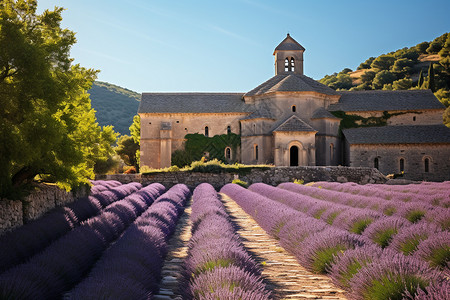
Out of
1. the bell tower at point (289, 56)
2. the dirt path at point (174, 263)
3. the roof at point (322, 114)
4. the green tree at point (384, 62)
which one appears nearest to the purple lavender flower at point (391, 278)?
the dirt path at point (174, 263)

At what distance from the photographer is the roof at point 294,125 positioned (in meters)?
31.2

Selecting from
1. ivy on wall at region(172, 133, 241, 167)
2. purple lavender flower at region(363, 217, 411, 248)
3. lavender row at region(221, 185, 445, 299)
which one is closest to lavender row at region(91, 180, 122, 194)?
lavender row at region(221, 185, 445, 299)

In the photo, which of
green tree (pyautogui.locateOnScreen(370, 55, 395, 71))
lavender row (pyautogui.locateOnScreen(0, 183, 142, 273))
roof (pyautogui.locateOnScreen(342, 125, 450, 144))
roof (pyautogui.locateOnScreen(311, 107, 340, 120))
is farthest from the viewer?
green tree (pyautogui.locateOnScreen(370, 55, 395, 71))

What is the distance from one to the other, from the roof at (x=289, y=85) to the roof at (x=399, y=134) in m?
5.11

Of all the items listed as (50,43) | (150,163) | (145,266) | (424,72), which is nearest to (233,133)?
(150,163)

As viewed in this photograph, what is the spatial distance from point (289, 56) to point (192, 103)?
1177 cm

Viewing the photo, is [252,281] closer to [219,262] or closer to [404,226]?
[219,262]

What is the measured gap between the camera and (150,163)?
35469 millimetres

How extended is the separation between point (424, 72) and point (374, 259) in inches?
3601

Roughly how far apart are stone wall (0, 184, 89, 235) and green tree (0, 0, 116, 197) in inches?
15.2

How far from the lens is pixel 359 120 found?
34781 mm

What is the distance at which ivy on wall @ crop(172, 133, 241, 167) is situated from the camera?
34.8 metres

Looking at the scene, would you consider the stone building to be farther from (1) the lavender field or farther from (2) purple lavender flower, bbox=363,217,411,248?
(2) purple lavender flower, bbox=363,217,411,248

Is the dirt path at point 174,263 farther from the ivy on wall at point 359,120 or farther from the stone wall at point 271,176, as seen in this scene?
the ivy on wall at point 359,120
